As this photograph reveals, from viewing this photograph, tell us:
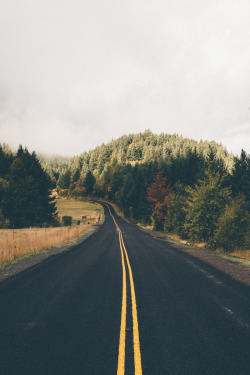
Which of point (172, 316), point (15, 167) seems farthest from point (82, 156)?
point (172, 316)

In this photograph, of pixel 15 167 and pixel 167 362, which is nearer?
pixel 167 362

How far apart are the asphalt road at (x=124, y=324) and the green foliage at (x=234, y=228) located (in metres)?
7.20

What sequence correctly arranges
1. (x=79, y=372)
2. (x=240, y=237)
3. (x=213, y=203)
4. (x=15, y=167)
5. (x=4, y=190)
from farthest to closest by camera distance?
1. (x=15, y=167)
2. (x=4, y=190)
3. (x=213, y=203)
4. (x=240, y=237)
5. (x=79, y=372)

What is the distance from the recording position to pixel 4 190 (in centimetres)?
3206

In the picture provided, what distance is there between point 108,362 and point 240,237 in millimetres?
14139

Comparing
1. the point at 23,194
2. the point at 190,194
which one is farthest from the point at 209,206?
the point at 23,194

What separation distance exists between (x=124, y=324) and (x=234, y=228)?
12.7 m

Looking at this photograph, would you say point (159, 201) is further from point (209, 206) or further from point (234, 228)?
point (234, 228)

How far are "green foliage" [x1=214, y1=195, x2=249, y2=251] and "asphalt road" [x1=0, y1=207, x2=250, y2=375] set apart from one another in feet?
23.6

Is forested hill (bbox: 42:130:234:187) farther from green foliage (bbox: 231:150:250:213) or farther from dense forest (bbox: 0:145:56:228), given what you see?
green foliage (bbox: 231:150:250:213)

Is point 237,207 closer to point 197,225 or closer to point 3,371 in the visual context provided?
point 197,225

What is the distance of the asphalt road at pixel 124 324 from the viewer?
3396 millimetres

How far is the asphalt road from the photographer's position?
340 centimetres

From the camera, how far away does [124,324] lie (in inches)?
180
